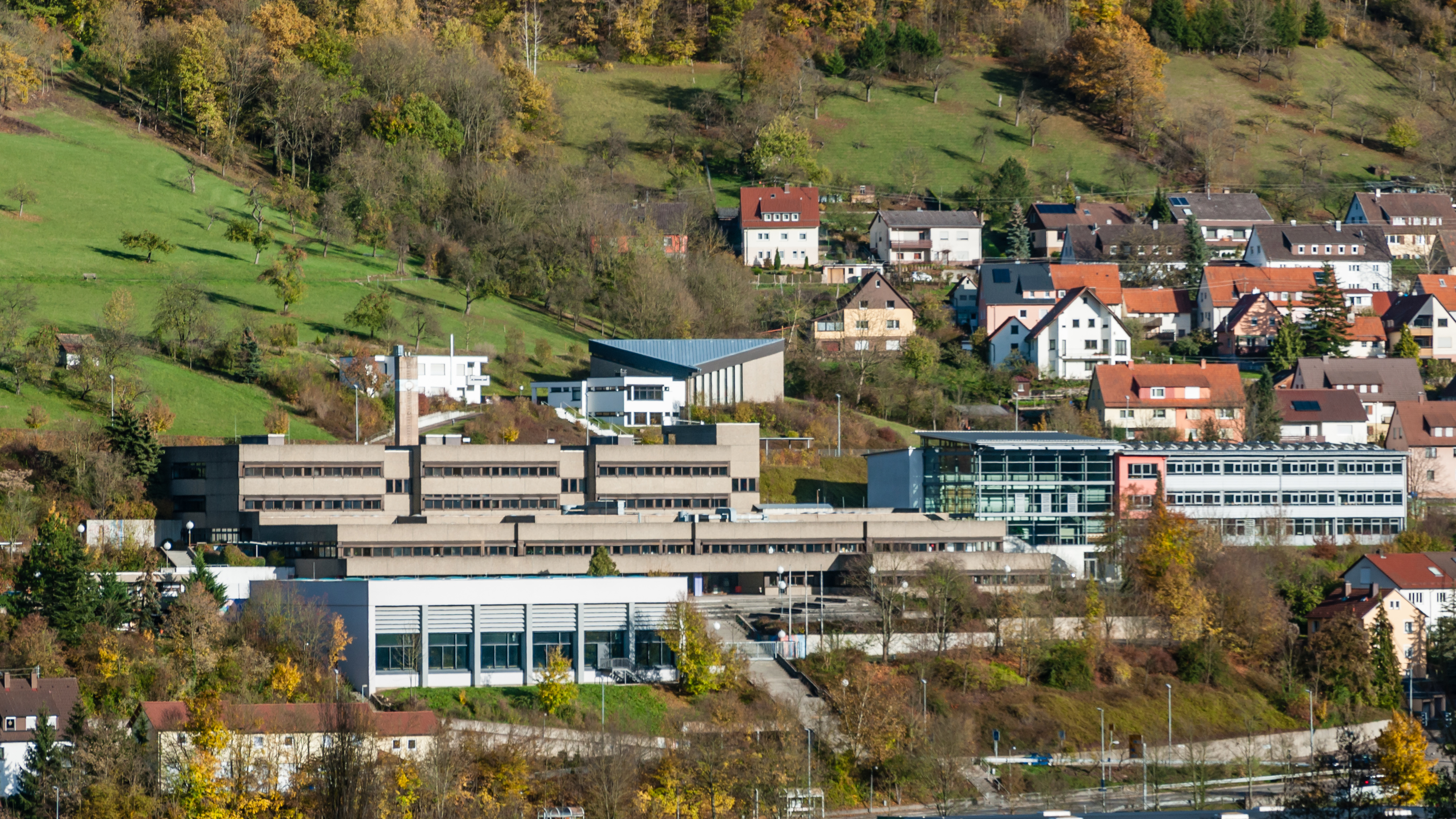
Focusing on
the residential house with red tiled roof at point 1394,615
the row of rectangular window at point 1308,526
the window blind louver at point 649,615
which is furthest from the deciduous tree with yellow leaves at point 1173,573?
the window blind louver at point 649,615

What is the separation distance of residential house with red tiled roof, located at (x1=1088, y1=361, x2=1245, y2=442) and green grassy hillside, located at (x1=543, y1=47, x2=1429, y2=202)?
39.2 meters

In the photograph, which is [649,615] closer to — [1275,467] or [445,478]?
[445,478]

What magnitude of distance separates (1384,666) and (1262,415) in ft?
82.8

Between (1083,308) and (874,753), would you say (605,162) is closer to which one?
(1083,308)

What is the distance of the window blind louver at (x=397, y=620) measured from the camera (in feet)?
193

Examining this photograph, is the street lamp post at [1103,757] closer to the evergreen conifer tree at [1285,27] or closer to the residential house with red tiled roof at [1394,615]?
the residential house with red tiled roof at [1394,615]

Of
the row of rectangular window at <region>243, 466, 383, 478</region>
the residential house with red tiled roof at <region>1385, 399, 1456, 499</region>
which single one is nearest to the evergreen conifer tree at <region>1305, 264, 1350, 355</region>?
the residential house with red tiled roof at <region>1385, 399, 1456, 499</region>

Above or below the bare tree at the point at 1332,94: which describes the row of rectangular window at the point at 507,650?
below

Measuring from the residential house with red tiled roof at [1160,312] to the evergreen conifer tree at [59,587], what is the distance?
64989mm

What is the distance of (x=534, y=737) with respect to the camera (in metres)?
53.0

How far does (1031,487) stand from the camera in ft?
246

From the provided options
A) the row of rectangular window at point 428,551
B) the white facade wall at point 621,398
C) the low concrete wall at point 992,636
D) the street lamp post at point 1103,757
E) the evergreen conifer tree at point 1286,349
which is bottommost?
the street lamp post at point 1103,757

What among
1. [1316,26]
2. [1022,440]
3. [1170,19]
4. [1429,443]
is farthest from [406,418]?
[1316,26]

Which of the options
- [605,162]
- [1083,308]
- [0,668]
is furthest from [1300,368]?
[0,668]
